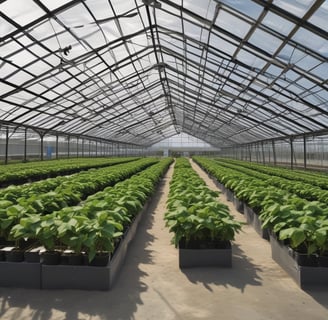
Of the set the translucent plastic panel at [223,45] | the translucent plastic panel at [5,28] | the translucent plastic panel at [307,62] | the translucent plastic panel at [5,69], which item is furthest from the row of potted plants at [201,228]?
the translucent plastic panel at [5,69]

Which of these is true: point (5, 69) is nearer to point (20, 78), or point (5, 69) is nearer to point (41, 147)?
point (20, 78)

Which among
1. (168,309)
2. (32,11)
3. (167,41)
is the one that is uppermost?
(167,41)

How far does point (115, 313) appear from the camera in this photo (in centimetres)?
299

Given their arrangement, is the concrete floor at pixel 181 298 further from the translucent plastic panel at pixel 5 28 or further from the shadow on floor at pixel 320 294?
the translucent plastic panel at pixel 5 28

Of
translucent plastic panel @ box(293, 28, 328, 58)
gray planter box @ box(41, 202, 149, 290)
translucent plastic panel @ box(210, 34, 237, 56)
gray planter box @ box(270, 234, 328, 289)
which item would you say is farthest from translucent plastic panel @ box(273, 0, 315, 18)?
gray planter box @ box(41, 202, 149, 290)

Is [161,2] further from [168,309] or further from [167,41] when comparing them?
[168,309]

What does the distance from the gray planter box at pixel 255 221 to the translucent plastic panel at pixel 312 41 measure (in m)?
4.58

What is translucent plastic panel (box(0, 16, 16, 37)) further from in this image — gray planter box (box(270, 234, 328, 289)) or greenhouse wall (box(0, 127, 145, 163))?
greenhouse wall (box(0, 127, 145, 163))

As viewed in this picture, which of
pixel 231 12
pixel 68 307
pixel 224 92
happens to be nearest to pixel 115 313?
pixel 68 307

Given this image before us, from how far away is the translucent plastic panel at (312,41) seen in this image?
798cm

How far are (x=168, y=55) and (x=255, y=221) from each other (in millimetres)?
11340

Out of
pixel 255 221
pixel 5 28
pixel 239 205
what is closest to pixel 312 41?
pixel 239 205

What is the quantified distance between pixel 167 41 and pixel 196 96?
8187mm

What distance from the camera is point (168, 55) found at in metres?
15.6
